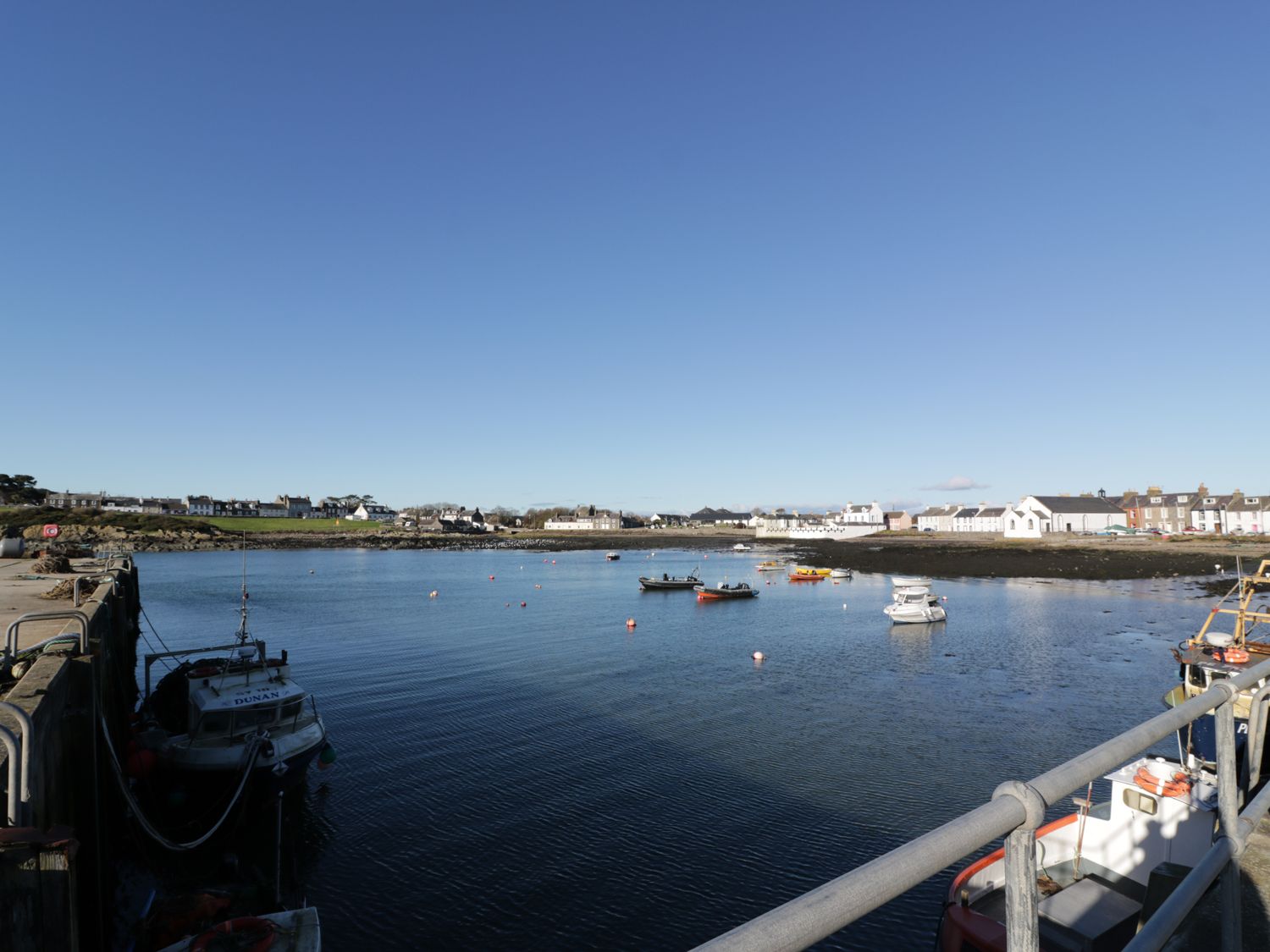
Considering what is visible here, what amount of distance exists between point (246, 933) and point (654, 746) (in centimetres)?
1639

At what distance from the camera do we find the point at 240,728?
1958 cm

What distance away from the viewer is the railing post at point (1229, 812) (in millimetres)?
3109

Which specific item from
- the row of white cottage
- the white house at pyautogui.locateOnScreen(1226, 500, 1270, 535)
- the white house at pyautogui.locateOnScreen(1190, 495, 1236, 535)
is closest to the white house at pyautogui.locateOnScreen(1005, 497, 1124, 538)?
the row of white cottage

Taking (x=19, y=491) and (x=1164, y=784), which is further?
(x=19, y=491)

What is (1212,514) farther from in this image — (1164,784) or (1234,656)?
(1164,784)

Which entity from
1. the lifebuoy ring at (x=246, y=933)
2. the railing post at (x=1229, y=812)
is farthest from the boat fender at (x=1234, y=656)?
the lifebuoy ring at (x=246, y=933)

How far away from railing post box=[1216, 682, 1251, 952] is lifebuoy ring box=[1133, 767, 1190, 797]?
11518mm

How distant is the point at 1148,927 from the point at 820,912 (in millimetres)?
1925

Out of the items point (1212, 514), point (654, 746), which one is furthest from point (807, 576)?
point (1212, 514)

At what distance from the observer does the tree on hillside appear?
171875 mm

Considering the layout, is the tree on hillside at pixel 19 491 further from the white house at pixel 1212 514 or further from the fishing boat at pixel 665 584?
the white house at pixel 1212 514

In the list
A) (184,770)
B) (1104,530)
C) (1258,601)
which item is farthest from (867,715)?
(1104,530)

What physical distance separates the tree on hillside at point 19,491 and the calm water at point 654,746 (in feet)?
518

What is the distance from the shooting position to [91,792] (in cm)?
1338
